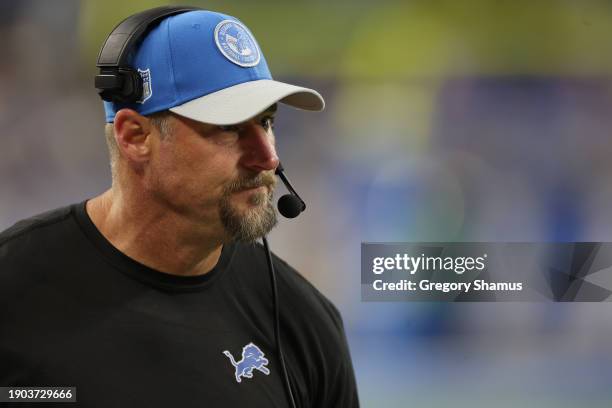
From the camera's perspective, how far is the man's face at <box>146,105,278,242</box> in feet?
3.00

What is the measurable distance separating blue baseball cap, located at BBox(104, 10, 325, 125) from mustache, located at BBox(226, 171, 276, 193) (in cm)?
8

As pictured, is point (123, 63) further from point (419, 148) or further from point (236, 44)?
point (419, 148)

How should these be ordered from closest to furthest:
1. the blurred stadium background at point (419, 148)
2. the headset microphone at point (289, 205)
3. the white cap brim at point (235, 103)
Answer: the white cap brim at point (235, 103) < the headset microphone at point (289, 205) < the blurred stadium background at point (419, 148)

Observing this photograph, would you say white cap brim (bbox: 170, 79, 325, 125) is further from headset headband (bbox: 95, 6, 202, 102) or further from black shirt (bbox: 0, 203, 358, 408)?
black shirt (bbox: 0, 203, 358, 408)

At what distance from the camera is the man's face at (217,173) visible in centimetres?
92

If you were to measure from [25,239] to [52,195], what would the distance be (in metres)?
1.17

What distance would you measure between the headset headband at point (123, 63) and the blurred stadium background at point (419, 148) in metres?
1.15

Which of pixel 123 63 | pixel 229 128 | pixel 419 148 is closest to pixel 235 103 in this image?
pixel 229 128

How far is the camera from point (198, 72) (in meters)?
0.92

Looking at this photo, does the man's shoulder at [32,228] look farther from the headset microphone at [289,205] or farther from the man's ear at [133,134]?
the headset microphone at [289,205]

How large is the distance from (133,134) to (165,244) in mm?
133

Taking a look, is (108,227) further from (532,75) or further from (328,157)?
(532,75)

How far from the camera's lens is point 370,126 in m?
2.09

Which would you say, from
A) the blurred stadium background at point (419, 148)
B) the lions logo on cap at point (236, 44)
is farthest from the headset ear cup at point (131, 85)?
the blurred stadium background at point (419, 148)
